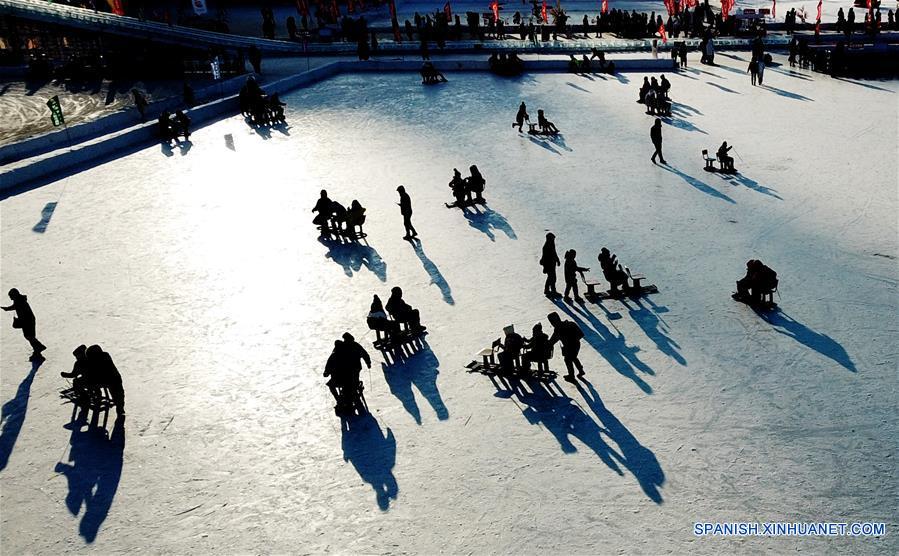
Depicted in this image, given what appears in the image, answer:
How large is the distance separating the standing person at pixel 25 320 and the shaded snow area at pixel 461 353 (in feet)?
1.17

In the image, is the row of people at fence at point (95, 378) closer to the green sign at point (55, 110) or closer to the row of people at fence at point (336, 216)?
the row of people at fence at point (336, 216)

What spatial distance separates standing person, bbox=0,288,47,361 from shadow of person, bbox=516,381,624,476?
8.52m

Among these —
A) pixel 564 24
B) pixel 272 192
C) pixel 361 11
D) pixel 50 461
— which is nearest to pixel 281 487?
pixel 50 461

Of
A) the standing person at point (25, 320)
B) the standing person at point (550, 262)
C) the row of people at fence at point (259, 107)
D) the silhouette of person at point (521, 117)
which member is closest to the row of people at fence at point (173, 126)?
the row of people at fence at point (259, 107)

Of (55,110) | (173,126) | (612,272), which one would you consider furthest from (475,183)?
(55,110)

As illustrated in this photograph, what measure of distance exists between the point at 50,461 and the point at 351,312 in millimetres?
5731

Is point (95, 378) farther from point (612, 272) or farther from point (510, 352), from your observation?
point (612, 272)

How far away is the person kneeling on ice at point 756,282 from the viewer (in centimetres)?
1363

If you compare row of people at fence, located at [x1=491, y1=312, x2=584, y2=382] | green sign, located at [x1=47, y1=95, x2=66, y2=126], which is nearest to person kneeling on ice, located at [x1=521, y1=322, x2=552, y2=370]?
row of people at fence, located at [x1=491, y1=312, x2=584, y2=382]

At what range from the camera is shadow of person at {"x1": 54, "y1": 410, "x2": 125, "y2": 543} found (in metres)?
10.2

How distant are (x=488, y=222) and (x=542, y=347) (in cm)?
684

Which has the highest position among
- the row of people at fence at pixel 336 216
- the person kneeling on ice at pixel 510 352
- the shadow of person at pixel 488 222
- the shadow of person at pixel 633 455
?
the row of people at fence at pixel 336 216

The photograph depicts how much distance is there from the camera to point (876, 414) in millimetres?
11070

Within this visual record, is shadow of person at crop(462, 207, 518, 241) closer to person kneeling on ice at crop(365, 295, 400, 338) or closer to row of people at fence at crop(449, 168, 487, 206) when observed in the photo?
row of people at fence at crop(449, 168, 487, 206)
